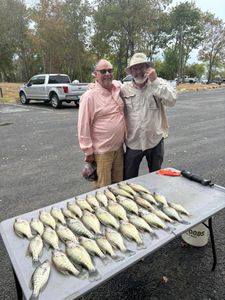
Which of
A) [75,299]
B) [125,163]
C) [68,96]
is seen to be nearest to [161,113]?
[125,163]

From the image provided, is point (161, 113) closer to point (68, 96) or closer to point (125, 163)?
point (125, 163)

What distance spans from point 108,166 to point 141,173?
2152mm

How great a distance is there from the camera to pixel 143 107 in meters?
3.02

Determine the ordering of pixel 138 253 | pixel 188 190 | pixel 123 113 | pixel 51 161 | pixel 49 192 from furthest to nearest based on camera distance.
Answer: pixel 51 161 < pixel 49 192 < pixel 123 113 < pixel 188 190 < pixel 138 253

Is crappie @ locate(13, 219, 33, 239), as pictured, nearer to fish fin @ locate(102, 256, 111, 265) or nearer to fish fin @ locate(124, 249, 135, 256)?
fish fin @ locate(102, 256, 111, 265)

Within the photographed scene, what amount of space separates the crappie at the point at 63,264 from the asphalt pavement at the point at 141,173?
1.06 m

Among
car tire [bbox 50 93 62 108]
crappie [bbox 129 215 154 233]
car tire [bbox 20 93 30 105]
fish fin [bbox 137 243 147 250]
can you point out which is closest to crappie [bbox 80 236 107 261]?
fish fin [bbox 137 243 147 250]

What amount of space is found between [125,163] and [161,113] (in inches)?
28.4

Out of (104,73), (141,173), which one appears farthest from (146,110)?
(141,173)

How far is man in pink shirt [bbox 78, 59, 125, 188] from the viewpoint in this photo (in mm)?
2910

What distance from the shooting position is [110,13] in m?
30.3

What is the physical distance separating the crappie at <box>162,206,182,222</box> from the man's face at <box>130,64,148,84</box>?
4.62 ft

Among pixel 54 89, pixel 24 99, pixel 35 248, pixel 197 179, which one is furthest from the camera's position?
pixel 24 99

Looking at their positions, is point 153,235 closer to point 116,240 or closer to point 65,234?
point 116,240
